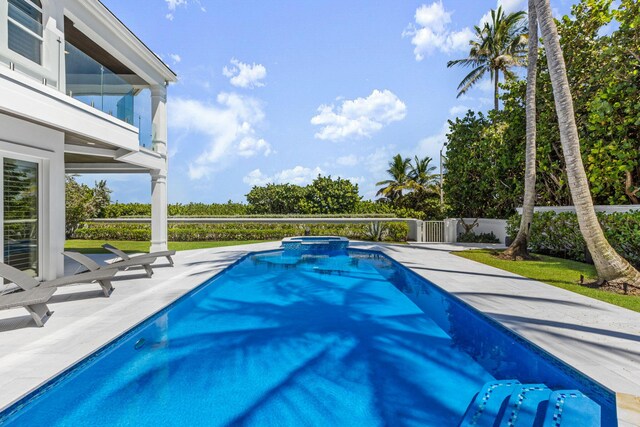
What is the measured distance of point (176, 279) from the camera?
8.96 meters

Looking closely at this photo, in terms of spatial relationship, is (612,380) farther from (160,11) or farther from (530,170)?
(160,11)

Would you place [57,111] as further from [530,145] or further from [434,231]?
[434,231]

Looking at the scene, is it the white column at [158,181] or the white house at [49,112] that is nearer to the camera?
the white house at [49,112]

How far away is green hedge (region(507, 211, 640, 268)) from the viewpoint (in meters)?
9.91

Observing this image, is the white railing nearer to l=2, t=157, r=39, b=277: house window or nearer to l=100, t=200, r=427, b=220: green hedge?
l=100, t=200, r=427, b=220: green hedge

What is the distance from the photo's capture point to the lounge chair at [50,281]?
5824 millimetres

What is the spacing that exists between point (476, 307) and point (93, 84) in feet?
34.6

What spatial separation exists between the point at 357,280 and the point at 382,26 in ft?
43.7

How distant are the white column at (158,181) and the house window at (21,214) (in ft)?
17.0

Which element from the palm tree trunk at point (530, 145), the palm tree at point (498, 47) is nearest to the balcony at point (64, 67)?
the palm tree trunk at point (530, 145)

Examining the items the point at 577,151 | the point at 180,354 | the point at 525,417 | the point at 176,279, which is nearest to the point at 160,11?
the point at 176,279

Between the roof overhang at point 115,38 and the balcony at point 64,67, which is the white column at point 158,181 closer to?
the roof overhang at point 115,38

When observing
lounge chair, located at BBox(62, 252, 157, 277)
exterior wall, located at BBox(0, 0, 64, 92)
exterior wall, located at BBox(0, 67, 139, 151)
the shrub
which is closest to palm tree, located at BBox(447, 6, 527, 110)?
the shrub

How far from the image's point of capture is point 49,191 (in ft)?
27.3
